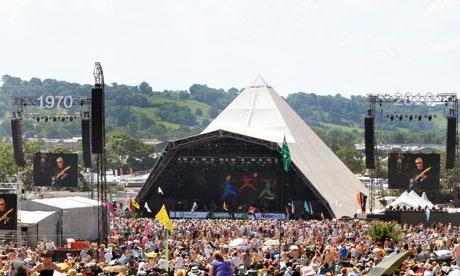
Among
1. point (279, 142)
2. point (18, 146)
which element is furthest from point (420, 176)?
point (18, 146)

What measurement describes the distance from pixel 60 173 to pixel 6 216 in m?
32.7

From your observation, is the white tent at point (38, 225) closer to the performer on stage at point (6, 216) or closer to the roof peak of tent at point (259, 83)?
the performer on stage at point (6, 216)

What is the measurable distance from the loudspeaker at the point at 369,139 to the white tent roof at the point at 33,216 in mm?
22617

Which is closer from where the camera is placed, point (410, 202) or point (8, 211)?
point (8, 211)

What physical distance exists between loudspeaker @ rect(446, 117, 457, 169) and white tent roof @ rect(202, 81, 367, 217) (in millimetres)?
7628

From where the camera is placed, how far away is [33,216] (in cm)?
4159

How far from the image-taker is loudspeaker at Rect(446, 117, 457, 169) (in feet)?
197

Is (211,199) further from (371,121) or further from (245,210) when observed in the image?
(371,121)

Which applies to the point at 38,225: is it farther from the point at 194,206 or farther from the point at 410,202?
the point at 194,206

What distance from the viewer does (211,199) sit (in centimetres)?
7088

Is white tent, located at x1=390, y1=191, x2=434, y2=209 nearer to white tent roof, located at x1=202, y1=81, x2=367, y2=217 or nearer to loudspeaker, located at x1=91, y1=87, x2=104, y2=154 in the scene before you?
white tent roof, located at x1=202, y1=81, x2=367, y2=217

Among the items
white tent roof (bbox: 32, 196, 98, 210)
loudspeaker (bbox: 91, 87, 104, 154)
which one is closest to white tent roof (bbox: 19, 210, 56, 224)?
white tent roof (bbox: 32, 196, 98, 210)

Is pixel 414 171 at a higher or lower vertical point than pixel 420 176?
higher

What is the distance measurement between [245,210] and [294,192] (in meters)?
2.95
